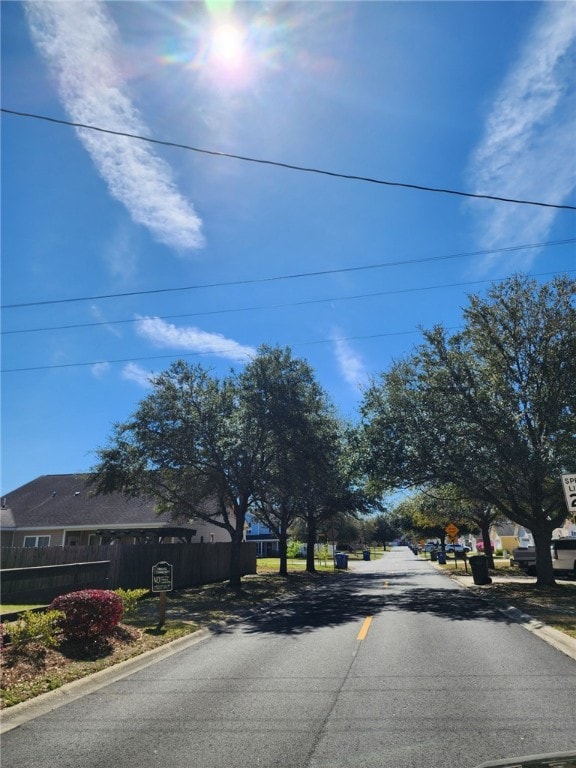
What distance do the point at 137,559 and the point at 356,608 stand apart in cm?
858

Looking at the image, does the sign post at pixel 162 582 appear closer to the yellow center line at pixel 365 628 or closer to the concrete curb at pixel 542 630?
the yellow center line at pixel 365 628

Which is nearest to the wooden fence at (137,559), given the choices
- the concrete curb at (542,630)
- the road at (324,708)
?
the road at (324,708)

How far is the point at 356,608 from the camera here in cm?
1536

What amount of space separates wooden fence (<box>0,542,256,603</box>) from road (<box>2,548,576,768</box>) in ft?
26.2

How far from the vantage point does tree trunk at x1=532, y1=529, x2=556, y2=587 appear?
19.2 meters

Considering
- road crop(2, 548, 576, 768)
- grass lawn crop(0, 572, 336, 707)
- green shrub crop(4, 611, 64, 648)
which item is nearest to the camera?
road crop(2, 548, 576, 768)

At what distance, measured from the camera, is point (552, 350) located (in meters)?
18.2

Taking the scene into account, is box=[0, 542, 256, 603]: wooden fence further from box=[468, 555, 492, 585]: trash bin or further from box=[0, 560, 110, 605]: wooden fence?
box=[468, 555, 492, 585]: trash bin

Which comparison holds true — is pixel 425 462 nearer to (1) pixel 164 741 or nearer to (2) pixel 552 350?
(2) pixel 552 350

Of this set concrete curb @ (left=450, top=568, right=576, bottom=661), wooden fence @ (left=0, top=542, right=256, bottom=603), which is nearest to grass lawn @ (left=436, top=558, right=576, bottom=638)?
concrete curb @ (left=450, top=568, right=576, bottom=661)

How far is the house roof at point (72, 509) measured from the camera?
29656mm

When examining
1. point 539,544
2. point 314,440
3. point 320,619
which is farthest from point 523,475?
point 320,619

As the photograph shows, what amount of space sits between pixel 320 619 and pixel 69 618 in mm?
6456

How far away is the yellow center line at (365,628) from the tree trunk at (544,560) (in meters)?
9.27
